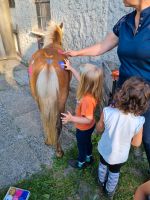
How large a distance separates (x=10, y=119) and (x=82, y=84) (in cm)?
191

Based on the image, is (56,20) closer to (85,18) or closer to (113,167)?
(85,18)

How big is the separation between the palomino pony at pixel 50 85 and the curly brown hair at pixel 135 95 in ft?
2.76

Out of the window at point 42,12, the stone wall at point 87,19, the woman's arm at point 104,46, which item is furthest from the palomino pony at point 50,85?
the window at point 42,12

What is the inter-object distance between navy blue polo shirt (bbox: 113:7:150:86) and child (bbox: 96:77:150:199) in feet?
0.58

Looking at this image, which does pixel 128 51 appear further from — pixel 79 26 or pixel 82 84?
pixel 79 26

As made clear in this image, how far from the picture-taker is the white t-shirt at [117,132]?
175 centimetres

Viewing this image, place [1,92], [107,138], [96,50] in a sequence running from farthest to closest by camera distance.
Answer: [1,92] < [96,50] < [107,138]

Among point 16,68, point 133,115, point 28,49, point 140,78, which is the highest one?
point 140,78

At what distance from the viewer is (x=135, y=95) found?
1.63 meters

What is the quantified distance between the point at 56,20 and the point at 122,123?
126 inches

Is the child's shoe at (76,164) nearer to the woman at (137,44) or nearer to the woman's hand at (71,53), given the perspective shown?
the woman at (137,44)

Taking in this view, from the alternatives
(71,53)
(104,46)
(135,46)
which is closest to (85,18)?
(71,53)

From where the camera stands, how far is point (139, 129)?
179cm

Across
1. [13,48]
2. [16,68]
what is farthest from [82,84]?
[13,48]
